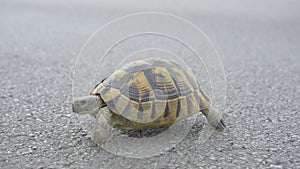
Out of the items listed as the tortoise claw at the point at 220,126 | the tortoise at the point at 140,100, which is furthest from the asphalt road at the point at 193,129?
the tortoise at the point at 140,100

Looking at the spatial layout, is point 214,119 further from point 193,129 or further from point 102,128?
point 102,128

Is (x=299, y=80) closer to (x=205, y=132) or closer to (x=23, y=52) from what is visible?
(x=205, y=132)

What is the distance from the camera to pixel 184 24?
3.08m

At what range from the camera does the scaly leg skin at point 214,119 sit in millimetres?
2498

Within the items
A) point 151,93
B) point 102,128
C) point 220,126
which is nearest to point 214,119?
point 220,126

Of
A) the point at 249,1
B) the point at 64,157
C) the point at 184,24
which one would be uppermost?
the point at 249,1

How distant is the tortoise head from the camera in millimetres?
2275

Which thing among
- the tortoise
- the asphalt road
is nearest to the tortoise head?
the tortoise

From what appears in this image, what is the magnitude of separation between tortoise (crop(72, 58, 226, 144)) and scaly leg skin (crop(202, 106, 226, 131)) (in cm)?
12

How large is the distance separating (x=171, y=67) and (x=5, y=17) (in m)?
6.02

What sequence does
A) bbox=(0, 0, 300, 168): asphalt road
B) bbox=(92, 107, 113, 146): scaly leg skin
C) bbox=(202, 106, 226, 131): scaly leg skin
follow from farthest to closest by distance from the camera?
1. bbox=(202, 106, 226, 131): scaly leg skin
2. bbox=(92, 107, 113, 146): scaly leg skin
3. bbox=(0, 0, 300, 168): asphalt road

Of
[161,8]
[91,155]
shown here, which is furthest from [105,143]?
[161,8]

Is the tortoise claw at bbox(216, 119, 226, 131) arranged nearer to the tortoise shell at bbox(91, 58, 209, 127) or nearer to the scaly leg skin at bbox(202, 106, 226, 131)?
the scaly leg skin at bbox(202, 106, 226, 131)

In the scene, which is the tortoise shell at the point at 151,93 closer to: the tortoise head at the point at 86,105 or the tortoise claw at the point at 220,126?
the tortoise head at the point at 86,105
